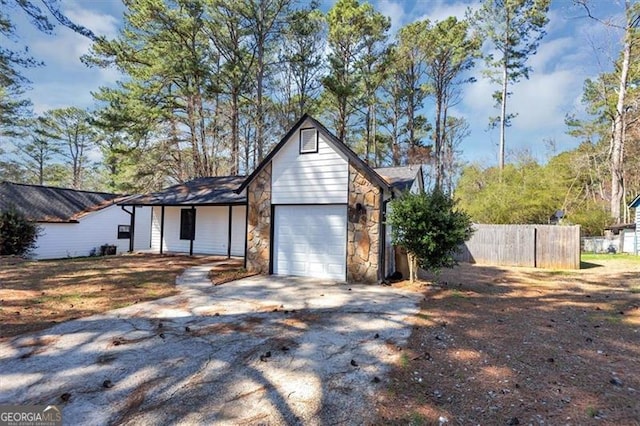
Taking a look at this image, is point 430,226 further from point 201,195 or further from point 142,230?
point 142,230

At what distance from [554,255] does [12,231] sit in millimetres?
21892

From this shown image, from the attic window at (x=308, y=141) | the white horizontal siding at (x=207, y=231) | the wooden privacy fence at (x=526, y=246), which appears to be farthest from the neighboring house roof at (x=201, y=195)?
the wooden privacy fence at (x=526, y=246)

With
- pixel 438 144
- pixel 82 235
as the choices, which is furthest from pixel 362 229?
pixel 82 235

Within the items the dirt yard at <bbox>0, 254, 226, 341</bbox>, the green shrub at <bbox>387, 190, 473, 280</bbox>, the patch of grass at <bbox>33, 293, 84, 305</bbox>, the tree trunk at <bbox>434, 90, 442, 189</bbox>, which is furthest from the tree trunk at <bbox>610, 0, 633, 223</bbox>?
the patch of grass at <bbox>33, 293, 84, 305</bbox>

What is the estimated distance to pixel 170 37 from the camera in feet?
58.4

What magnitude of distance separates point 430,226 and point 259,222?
494 centimetres

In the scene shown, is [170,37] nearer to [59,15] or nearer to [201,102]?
[201,102]

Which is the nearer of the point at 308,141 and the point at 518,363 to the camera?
the point at 518,363

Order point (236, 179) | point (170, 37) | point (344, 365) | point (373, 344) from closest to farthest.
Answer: point (344, 365)
point (373, 344)
point (236, 179)
point (170, 37)

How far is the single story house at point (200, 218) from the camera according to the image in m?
13.8

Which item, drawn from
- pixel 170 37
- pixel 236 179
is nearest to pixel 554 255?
pixel 236 179

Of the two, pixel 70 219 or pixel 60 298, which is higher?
pixel 70 219

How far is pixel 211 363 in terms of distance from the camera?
3.64 meters

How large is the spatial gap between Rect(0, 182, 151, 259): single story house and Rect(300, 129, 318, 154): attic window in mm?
13076
